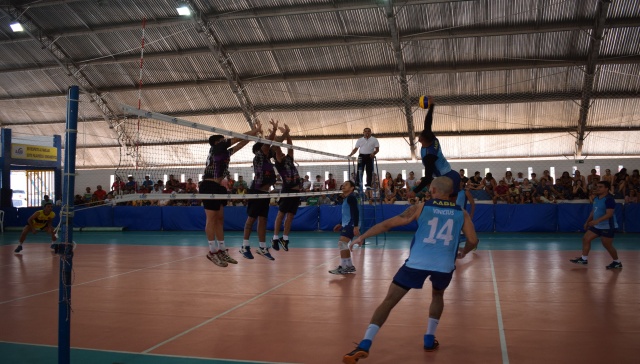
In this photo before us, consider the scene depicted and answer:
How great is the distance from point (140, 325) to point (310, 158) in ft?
82.8

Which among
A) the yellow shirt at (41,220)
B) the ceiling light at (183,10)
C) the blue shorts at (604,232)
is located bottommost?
the blue shorts at (604,232)

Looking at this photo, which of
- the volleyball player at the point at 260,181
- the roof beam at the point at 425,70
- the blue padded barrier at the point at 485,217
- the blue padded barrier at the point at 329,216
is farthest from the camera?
the roof beam at the point at 425,70

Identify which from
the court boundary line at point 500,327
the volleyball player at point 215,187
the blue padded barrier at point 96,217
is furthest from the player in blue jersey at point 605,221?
the blue padded barrier at point 96,217

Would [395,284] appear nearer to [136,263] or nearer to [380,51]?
[136,263]

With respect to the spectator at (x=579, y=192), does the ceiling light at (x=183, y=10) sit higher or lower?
higher

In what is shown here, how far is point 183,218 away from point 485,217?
13.4 meters

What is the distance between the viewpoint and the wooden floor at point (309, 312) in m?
5.18

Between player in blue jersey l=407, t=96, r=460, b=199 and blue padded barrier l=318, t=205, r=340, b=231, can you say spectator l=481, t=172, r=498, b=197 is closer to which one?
blue padded barrier l=318, t=205, r=340, b=231

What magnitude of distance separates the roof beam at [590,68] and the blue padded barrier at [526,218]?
7.37 meters

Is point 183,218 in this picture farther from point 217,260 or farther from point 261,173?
point 217,260

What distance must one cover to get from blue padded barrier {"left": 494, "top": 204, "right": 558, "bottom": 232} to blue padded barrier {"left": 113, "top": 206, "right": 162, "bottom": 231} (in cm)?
1525

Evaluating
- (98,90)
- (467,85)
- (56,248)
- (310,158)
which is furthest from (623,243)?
(98,90)

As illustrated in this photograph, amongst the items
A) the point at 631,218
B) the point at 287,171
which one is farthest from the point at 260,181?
the point at 631,218

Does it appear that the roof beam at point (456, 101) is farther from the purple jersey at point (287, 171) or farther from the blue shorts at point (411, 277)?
the blue shorts at point (411, 277)
